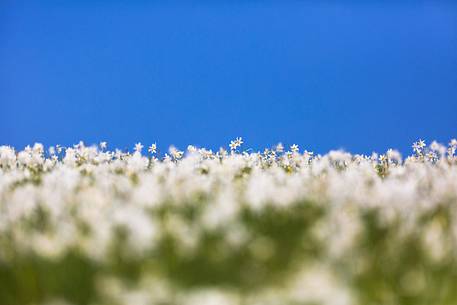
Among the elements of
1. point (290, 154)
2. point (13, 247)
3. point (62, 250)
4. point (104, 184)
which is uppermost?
point (290, 154)

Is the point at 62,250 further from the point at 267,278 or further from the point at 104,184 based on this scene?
the point at 104,184

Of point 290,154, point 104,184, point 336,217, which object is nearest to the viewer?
point 336,217

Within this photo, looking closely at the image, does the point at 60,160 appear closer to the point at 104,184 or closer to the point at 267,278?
the point at 104,184

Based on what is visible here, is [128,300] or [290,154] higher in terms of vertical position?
[290,154]

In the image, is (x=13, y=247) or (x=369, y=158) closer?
(x=13, y=247)

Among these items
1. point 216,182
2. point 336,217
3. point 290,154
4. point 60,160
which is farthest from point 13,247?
point 290,154

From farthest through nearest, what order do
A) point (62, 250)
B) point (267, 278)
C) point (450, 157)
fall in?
point (450, 157)
point (62, 250)
point (267, 278)

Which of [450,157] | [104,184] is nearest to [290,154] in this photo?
[450,157]

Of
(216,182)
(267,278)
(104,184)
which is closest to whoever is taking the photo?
(267,278)

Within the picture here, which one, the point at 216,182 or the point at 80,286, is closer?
the point at 80,286
